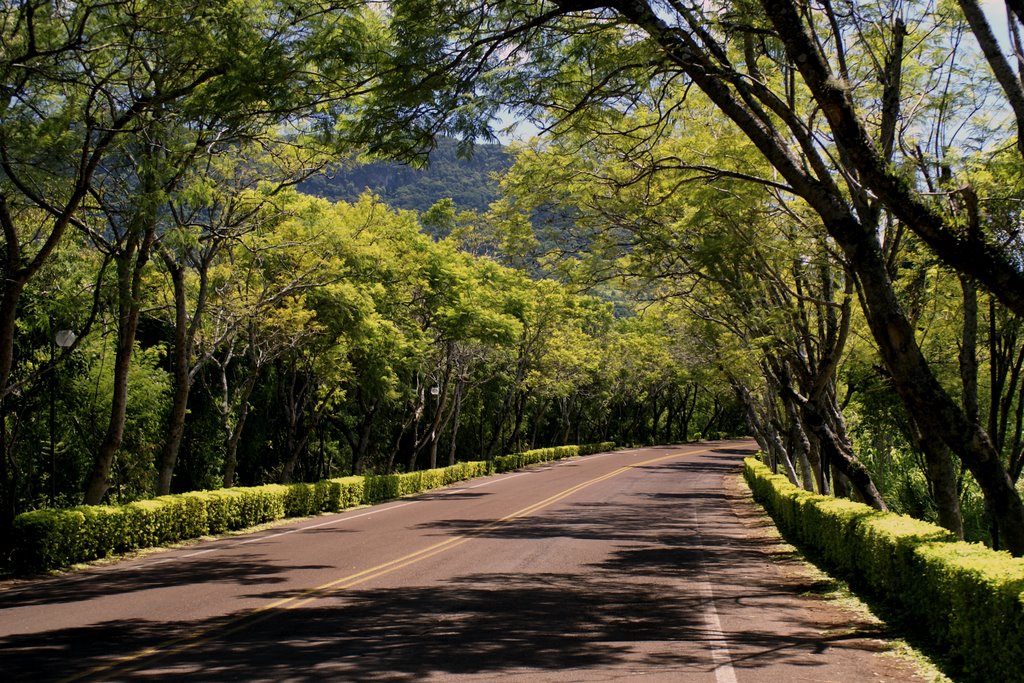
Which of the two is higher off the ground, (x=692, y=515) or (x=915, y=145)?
(x=915, y=145)

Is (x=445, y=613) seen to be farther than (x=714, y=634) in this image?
Yes

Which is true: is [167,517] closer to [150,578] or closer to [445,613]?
[150,578]

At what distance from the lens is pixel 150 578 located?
1271 centimetres

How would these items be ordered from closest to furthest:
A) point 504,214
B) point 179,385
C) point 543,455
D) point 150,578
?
point 150,578
point 504,214
point 179,385
point 543,455

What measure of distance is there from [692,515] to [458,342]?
1423 centimetres

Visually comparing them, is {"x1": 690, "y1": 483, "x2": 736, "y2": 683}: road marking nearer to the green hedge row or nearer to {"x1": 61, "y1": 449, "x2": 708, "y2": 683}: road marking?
{"x1": 61, "y1": 449, "x2": 708, "y2": 683}: road marking

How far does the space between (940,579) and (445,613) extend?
16.4ft

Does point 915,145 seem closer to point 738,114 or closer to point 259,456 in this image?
point 738,114

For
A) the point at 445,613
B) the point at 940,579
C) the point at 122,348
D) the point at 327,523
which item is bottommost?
the point at 327,523

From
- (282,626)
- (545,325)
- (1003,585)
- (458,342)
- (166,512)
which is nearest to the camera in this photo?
(1003,585)

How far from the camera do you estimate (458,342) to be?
35.6 m

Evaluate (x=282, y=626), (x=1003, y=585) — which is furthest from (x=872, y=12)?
(x=282, y=626)

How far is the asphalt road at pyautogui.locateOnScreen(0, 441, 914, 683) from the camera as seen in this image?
24.1ft

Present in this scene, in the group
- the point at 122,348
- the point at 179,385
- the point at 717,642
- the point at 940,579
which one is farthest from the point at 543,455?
the point at 940,579
